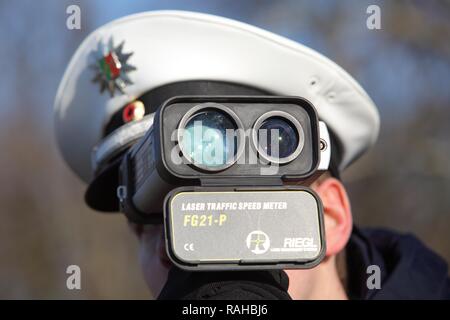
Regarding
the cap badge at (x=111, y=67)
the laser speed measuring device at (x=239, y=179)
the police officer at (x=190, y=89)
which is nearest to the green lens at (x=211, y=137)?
the laser speed measuring device at (x=239, y=179)

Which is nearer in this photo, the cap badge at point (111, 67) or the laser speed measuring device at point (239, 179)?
the laser speed measuring device at point (239, 179)

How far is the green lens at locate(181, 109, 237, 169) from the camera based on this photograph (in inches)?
59.1

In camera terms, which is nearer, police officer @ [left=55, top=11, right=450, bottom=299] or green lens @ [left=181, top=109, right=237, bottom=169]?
green lens @ [left=181, top=109, right=237, bottom=169]

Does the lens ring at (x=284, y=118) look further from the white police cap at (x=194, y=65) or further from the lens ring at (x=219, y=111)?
the white police cap at (x=194, y=65)

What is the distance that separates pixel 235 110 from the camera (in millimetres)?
1509

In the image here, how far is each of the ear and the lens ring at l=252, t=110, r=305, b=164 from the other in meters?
0.65

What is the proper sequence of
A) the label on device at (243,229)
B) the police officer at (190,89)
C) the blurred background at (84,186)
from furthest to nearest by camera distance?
the blurred background at (84,186), the police officer at (190,89), the label on device at (243,229)

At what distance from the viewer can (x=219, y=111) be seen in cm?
151

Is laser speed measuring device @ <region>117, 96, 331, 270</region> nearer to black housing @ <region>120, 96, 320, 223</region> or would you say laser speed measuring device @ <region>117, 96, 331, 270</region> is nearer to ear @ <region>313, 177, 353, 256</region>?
black housing @ <region>120, 96, 320, 223</region>

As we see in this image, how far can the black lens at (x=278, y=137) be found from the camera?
152 cm

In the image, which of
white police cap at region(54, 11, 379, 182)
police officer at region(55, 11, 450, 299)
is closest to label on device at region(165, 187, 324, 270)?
police officer at region(55, 11, 450, 299)

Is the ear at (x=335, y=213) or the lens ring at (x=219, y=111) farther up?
the lens ring at (x=219, y=111)

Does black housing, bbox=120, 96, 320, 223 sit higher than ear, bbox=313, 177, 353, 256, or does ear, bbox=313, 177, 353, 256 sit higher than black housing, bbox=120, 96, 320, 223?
black housing, bbox=120, 96, 320, 223

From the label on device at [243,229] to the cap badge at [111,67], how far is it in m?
0.72
